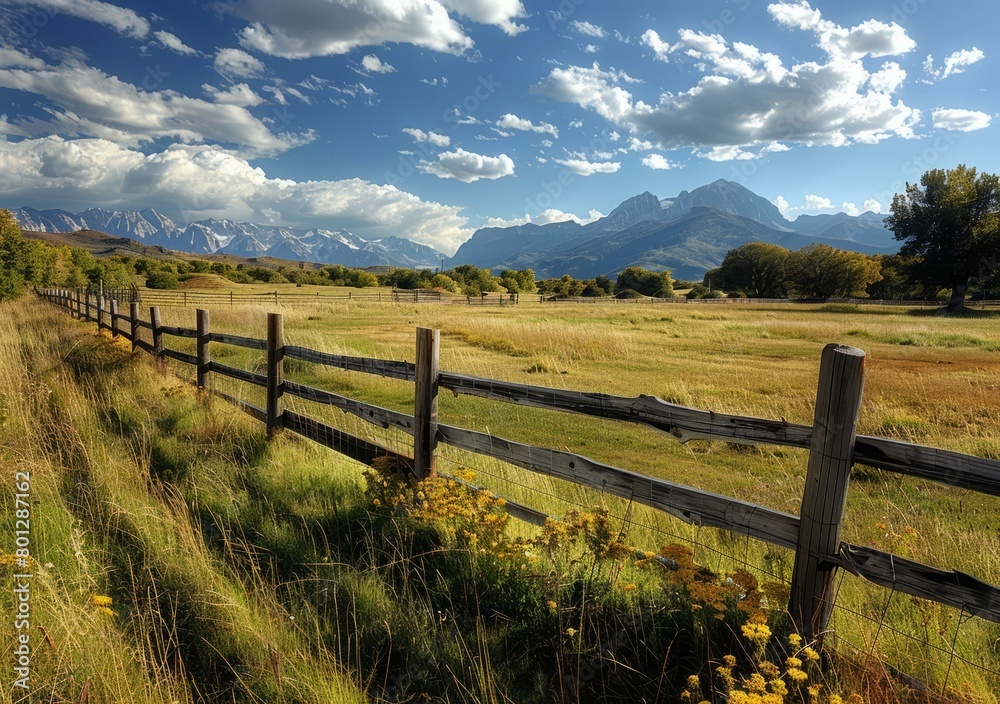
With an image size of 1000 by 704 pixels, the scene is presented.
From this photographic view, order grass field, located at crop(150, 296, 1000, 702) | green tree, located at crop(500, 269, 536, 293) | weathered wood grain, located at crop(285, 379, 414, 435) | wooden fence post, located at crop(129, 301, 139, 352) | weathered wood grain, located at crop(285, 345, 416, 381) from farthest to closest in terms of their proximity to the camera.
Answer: green tree, located at crop(500, 269, 536, 293)
wooden fence post, located at crop(129, 301, 139, 352)
weathered wood grain, located at crop(285, 345, 416, 381)
weathered wood grain, located at crop(285, 379, 414, 435)
grass field, located at crop(150, 296, 1000, 702)

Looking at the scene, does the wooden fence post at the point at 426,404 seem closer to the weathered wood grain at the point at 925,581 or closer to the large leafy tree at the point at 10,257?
the weathered wood grain at the point at 925,581

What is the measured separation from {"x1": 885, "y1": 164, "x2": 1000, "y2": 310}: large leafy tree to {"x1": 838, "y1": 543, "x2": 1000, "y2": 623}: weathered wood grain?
61.3 metres

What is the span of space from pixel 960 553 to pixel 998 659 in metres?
1.67

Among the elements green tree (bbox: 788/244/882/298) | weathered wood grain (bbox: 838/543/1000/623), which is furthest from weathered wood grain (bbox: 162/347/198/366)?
green tree (bbox: 788/244/882/298)

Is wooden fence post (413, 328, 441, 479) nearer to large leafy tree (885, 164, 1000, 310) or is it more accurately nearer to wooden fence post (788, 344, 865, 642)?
wooden fence post (788, 344, 865, 642)

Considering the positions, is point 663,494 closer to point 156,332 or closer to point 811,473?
point 811,473

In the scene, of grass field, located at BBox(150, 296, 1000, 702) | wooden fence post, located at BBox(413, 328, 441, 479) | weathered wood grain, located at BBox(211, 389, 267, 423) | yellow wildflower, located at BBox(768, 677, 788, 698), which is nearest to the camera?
yellow wildflower, located at BBox(768, 677, 788, 698)

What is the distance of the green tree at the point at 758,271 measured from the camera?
97250mm

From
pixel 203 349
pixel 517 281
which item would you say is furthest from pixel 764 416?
pixel 517 281

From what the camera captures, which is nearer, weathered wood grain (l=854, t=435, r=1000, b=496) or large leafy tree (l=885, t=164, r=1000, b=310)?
weathered wood grain (l=854, t=435, r=1000, b=496)

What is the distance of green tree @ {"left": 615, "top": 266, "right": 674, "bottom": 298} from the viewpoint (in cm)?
10719

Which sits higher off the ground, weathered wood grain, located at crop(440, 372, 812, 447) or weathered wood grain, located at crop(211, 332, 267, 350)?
weathered wood grain, located at crop(440, 372, 812, 447)

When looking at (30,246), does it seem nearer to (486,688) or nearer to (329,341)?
(329,341)

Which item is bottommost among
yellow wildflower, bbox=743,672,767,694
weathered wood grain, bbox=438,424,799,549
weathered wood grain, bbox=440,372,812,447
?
yellow wildflower, bbox=743,672,767,694
